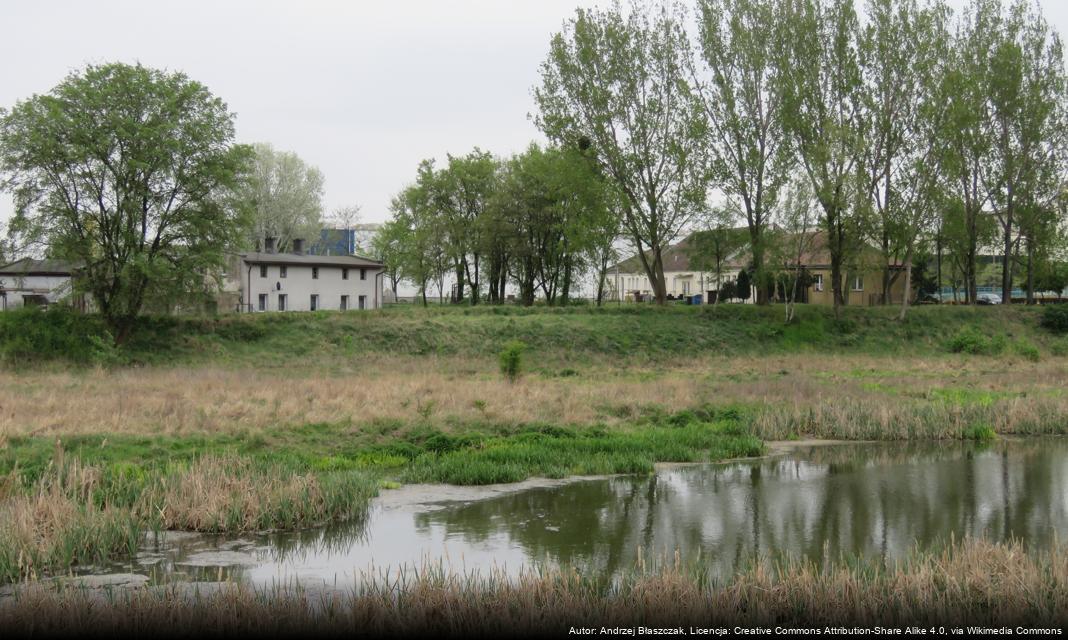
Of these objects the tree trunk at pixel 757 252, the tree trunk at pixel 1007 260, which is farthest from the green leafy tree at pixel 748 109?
the tree trunk at pixel 1007 260

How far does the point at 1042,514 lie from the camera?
54.8 ft

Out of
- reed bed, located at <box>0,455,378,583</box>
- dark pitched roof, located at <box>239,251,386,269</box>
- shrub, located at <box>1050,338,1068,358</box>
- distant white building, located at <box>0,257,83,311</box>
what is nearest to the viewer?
reed bed, located at <box>0,455,378,583</box>

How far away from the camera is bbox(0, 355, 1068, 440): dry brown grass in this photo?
23781 millimetres

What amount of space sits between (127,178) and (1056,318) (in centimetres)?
5534

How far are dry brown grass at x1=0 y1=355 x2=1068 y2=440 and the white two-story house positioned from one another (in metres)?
26.9

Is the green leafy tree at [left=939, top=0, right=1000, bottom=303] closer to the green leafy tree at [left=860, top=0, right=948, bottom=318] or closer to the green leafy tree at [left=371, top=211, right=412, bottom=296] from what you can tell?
the green leafy tree at [left=860, top=0, right=948, bottom=318]

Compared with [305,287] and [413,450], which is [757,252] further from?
[413,450]

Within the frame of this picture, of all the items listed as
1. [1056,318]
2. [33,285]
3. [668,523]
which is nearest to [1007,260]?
[1056,318]

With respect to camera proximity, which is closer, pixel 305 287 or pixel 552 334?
pixel 552 334

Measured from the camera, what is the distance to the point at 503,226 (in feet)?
219

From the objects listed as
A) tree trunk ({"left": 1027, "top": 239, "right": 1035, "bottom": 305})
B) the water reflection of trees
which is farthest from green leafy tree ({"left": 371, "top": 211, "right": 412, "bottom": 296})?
the water reflection of trees

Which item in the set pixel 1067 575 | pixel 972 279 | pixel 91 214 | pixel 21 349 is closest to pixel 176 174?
pixel 91 214

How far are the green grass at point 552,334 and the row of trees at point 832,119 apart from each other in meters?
3.51

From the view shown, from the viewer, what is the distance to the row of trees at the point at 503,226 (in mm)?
64375
